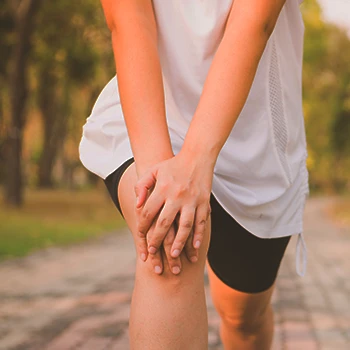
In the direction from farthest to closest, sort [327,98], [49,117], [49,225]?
[327,98]
[49,117]
[49,225]

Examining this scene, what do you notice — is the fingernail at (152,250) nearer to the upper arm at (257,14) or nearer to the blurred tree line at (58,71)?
the upper arm at (257,14)

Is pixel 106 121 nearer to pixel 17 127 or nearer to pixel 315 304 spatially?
pixel 315 304

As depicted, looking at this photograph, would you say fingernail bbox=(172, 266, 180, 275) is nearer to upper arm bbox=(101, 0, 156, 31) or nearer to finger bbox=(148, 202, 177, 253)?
finger bbox=(148, 202, 177, 253)

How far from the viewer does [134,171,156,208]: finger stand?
4.27ft

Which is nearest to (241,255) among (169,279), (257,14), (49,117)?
(169,279)

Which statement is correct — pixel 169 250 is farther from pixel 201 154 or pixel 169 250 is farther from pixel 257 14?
pixel 257 14

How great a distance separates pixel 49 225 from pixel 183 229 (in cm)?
1283

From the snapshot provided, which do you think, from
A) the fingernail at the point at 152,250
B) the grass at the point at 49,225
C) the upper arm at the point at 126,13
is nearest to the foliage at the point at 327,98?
the grass at the point at 49,225

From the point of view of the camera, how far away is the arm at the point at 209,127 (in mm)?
1280

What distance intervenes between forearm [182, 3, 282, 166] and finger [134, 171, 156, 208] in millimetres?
97

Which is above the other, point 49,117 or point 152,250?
point 152,250

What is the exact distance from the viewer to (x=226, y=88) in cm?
143

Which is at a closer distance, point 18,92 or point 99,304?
point 99,304

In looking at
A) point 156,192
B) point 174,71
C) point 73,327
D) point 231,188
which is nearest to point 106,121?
point 174,71
